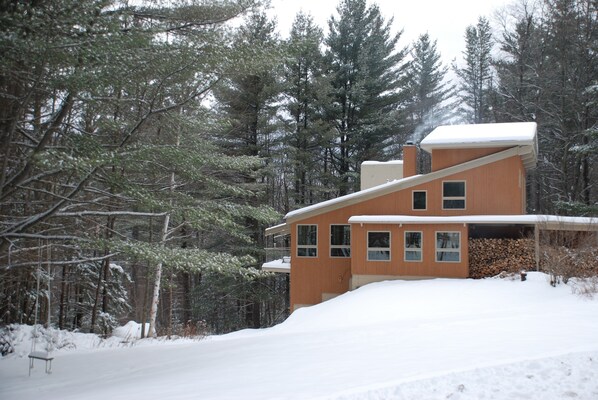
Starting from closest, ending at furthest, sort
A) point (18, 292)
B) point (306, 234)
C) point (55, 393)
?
point (55, 393) → point (18, 292) → point (306, 234)

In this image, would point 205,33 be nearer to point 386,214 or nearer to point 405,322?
point 405,322

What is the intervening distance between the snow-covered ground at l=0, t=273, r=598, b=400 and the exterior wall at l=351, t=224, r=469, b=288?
12.8ft

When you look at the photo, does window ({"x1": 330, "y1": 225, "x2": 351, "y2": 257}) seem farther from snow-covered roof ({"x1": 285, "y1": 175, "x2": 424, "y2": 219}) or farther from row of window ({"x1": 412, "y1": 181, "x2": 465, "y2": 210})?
row of window ({"x1": 412, "y1": 181, "x2": 465, "y2": 210})

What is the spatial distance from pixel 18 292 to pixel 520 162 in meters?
16.1

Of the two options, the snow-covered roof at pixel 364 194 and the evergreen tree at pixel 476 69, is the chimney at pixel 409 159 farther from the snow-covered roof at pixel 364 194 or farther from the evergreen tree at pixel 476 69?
the evergreen tree at pixel 476 69

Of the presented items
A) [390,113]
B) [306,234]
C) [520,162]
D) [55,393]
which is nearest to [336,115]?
[390,113]

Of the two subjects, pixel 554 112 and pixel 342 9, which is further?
pixel 342 9

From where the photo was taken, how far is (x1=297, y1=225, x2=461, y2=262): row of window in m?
15.6

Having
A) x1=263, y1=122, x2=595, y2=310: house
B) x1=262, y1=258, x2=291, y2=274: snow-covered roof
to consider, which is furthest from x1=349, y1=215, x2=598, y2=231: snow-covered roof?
x1=262, y1=258, x2=291, y2=274: snow-covered roof

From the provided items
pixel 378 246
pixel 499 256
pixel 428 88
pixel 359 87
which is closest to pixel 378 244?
pixel 378 246

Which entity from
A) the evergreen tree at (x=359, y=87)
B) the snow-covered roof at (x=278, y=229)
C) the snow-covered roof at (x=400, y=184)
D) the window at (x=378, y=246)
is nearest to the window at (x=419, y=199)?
the snow-covered roof at (x=400, y=184)

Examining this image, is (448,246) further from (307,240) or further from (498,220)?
(307,240)

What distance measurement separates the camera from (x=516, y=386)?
4961 millimetres

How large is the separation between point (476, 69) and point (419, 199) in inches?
735
